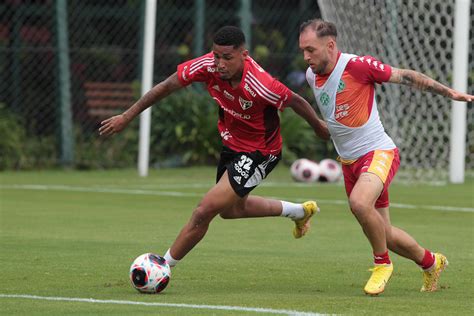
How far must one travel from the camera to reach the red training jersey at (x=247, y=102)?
29.5ft

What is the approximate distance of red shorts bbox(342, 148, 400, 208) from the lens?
8594 millimetres

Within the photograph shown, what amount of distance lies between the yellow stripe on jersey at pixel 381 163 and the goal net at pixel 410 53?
10.2 m

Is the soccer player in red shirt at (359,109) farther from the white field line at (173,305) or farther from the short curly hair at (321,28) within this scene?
the white field line at (173,305)

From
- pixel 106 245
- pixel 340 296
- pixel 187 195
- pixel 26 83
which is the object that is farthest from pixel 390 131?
pixel 340 296

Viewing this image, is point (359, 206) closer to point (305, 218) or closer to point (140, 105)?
point (140, 105)

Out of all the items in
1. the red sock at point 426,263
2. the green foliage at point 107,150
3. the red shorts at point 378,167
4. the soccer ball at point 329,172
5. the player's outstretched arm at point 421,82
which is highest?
the player's outstretched arm at point 421,82

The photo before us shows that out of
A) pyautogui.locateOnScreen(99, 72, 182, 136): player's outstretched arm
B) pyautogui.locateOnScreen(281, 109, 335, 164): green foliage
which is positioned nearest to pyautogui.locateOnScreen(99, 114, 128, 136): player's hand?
pyautogui.locateOnScreen(99, 72, 182, 136): player's outstretched arm

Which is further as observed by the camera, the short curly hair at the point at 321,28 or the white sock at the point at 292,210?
the white sock at the point at 292,210

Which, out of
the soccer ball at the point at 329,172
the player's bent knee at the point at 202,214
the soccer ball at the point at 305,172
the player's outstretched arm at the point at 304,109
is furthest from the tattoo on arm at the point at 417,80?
the soccer ball at the point at 329,172

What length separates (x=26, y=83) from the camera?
22.8 meters

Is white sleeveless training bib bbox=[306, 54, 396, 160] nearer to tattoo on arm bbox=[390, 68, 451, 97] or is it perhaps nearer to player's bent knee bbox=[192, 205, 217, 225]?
tattoo on arm bbox=[390, 68, 451, 97]

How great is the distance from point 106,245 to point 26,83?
12.0 m

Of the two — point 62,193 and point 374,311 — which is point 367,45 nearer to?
point 62,193

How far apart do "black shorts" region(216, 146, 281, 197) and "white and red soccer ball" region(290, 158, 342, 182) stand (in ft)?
33.0
